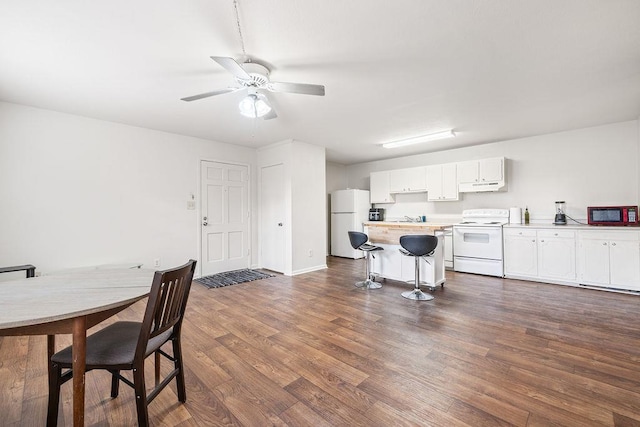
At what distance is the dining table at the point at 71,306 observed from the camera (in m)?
1.11

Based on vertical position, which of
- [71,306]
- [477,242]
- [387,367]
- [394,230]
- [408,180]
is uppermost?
[408,180]

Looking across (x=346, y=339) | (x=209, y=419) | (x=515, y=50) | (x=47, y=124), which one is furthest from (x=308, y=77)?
(x=47, y=124)

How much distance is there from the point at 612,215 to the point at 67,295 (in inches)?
238

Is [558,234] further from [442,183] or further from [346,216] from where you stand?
[346,216]

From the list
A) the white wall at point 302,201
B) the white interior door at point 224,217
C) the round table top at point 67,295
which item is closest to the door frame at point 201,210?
the white interior door at point 224,217

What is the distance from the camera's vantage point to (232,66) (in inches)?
79.4

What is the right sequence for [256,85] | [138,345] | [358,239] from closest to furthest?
[138,345]
[256,85]
[358,239]

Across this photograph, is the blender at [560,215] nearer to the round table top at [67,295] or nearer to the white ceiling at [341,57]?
the white ceiling at [341,57]

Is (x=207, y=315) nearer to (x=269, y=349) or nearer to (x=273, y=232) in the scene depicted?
(x=269, y=349)

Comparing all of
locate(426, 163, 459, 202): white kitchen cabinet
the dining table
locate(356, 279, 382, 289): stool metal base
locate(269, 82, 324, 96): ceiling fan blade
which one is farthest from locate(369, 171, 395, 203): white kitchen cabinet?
the dining table

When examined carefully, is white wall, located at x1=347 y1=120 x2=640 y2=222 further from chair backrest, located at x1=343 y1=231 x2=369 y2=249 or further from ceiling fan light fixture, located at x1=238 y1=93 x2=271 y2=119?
ceiling fan light fixture, located at x1=238 y1=93 x2=271 y2=119

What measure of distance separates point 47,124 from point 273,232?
11.6 feet

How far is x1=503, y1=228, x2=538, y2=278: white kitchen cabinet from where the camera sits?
171 inches

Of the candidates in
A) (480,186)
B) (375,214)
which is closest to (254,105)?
(480,186)
